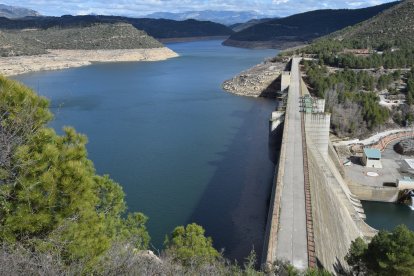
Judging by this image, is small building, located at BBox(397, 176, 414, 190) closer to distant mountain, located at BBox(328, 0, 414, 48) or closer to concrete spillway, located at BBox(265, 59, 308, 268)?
concrete spillway, located at BBox(265, 59, 308, 268)

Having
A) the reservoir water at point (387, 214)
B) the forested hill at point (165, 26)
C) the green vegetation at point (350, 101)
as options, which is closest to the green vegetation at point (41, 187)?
the reservoir water at point (387, 214)

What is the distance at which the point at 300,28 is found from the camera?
124688 mm

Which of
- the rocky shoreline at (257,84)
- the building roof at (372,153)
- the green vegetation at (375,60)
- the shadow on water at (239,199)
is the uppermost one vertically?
the green vegetation at (375,60)

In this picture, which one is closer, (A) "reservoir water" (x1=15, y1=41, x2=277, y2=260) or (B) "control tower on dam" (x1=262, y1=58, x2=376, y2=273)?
(B) "control tower on dam" (x1=262, y1=58, x2=376, y2=273)

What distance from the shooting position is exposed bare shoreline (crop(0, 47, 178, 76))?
217 ft

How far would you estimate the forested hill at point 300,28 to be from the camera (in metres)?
112

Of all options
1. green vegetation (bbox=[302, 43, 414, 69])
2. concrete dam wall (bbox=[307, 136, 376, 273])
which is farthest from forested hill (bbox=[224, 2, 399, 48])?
concrete dam wall (bbox=[307, 136, 376, 273])

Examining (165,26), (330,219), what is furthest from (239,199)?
(165,26)

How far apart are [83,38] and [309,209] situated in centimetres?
8768

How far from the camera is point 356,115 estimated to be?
1238 inches

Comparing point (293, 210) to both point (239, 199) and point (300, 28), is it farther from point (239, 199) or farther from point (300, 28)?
point (300, 28)

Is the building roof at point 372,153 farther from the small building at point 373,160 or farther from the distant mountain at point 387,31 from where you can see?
the distant mountain at point 387,31

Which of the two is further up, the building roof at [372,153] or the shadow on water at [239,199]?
the building roof at [372,153]

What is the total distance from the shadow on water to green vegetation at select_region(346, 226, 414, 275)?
186 inches
